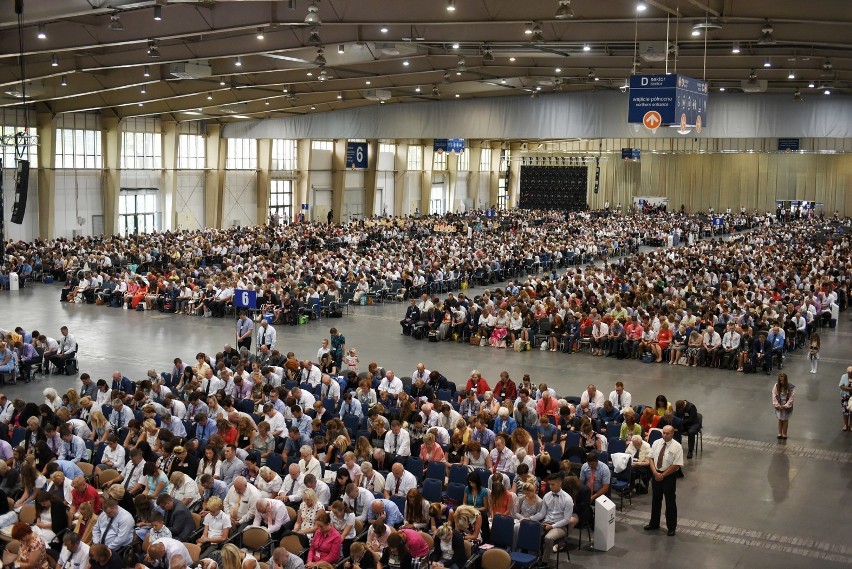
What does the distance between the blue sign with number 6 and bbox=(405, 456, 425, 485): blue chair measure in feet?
43.4

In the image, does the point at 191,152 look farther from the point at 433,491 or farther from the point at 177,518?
the point at 177,518

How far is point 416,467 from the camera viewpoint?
10.9m

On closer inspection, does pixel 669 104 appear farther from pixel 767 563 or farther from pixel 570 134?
pixel 570 134

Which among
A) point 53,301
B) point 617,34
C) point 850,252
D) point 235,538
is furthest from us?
point 850,252

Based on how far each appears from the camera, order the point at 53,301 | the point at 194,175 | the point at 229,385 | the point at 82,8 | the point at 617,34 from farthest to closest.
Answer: the point at 194,175, the point at 53,301, the point at 617,34, the point at 82,8, the point at 229,385

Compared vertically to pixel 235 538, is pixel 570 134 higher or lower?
higher

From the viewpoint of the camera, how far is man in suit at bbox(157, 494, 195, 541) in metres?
8.83

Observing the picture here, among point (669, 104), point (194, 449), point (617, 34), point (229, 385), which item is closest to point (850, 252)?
point (617, 34)

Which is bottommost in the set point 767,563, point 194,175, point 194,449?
point 767,563

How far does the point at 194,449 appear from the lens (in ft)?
35.6

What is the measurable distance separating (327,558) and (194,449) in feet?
10.1

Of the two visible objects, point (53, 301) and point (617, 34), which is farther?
point (53, 301)

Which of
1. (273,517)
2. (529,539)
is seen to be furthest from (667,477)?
(273,517)

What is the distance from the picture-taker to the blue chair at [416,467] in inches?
429
